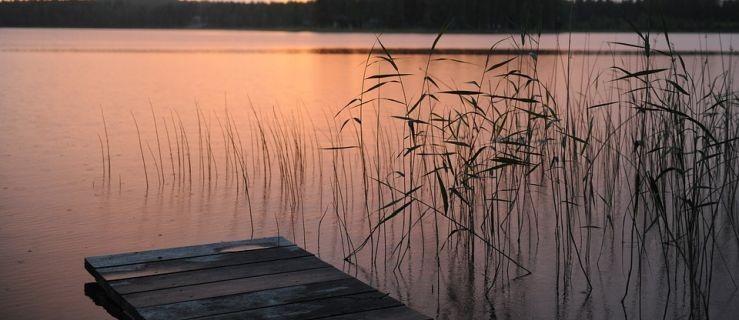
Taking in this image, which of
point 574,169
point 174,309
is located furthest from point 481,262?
point 174,309

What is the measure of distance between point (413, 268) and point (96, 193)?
210cm

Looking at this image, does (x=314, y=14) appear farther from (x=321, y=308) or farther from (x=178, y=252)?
(x=321, y=308)

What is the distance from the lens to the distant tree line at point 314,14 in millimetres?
39188

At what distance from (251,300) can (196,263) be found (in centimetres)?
45

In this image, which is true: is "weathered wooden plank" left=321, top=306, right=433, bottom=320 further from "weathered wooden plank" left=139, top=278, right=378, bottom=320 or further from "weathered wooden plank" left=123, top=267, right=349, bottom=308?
"weathered wooden plank" left=123, top=267, right=349, bottom=308

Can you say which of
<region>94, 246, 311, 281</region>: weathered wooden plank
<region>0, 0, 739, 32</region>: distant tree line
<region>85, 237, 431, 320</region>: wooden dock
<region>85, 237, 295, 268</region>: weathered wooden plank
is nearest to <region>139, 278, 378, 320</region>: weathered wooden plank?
<region>85, 237, 431, 320</region>: wooden dock

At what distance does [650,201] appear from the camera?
4293 millimetres

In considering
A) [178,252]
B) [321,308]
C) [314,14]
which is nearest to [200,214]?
[178,252]

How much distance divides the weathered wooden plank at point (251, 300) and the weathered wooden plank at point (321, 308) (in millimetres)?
29

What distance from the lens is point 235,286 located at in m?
2.52

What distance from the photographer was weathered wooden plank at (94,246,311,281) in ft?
8.71

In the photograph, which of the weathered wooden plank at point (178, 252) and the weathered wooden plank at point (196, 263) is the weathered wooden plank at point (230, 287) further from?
the weathered wooden plank at point (178, 252)

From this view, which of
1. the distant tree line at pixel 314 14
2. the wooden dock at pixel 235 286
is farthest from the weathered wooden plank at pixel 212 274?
the distant tree line at pixel 314 14

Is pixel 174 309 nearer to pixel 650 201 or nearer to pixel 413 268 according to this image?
pixel 413 268
